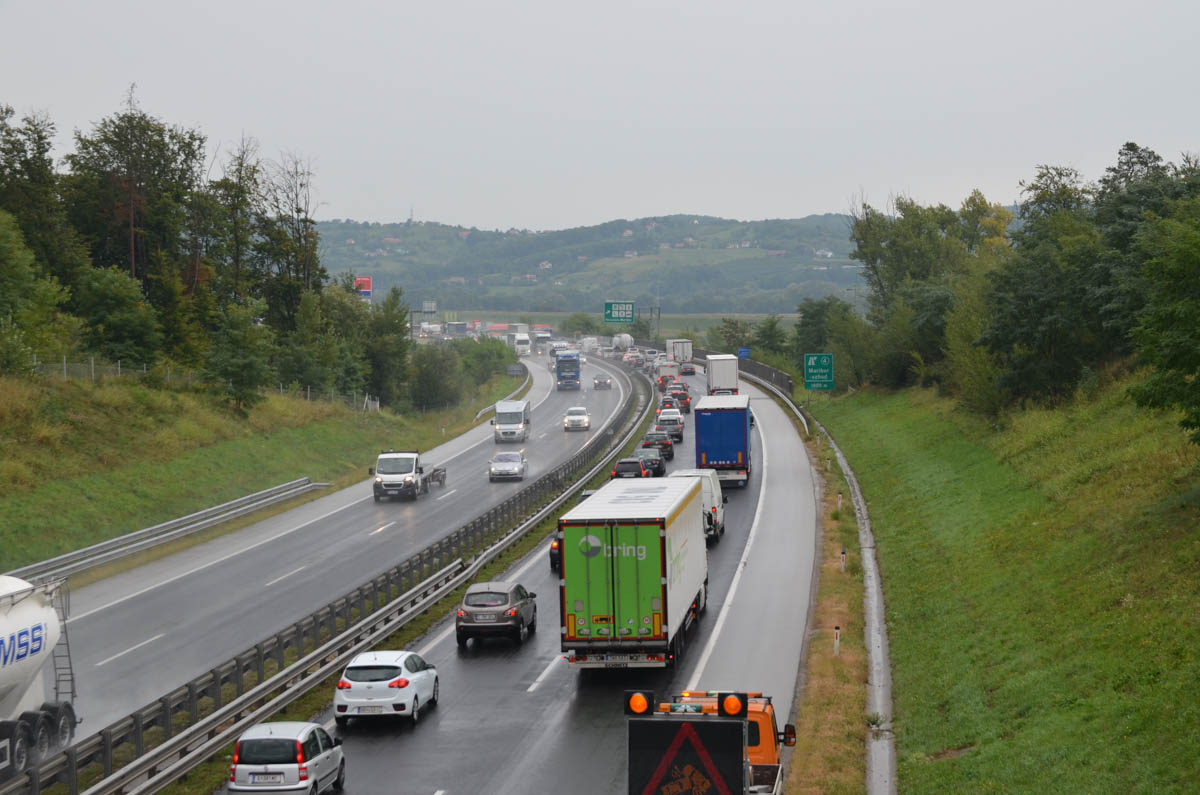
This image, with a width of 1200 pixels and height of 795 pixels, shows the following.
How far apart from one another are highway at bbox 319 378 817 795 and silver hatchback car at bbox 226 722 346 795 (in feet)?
4.40

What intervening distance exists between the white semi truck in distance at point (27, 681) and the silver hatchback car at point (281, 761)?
388 cm

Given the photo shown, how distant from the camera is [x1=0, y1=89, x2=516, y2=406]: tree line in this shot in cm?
6538

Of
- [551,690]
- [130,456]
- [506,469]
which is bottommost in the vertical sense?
[551,690]

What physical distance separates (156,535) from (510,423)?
3483 cm

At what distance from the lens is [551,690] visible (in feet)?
83.8

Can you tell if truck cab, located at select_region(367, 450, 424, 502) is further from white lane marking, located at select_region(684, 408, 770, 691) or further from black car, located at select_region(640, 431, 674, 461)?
white lane marking, located at select_region(684, 408, 770, 691)

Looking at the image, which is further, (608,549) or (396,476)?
(396,476)

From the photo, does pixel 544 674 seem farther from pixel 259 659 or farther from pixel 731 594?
pixel 731 594

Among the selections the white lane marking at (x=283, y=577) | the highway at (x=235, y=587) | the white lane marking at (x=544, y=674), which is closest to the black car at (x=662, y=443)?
the highway at (x=235, y=587)

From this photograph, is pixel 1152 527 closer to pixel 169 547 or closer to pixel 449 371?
pixel 169 547

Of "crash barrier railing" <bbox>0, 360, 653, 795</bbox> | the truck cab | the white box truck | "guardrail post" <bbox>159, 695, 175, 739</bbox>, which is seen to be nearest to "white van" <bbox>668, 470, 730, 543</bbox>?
"crash barrier railing" <bbox>0, 360, 653, 795</bbox>

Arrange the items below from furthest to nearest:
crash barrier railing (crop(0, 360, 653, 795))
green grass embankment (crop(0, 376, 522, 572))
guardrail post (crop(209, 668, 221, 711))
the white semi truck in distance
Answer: green grass embankment (crop(0, 376, 522, 572))
guardrail post (crop(209, 668, 221, 711))
the white semi truck in distance
crash barrier railing (crop(0, 360, 653, 795))

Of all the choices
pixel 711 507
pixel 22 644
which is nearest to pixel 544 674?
pixel 22 644

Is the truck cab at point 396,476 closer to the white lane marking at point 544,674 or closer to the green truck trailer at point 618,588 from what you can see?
the white lane marking at point 544,674
